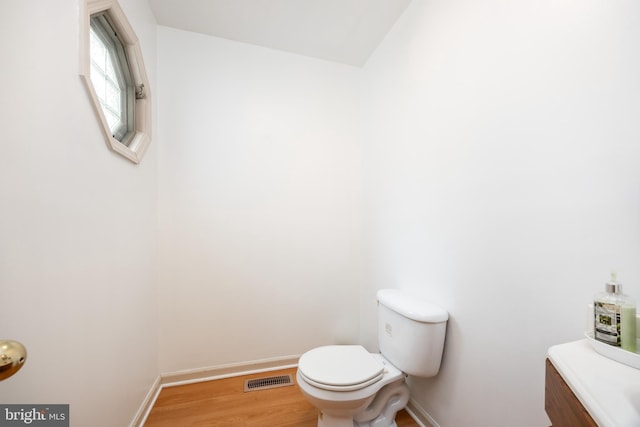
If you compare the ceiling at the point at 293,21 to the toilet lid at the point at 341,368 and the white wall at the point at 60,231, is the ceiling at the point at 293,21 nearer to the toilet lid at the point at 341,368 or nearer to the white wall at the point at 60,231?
the white wall at the point at 60,231

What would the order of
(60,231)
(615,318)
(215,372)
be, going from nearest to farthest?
(615,318) < (60,231) < (215,372)

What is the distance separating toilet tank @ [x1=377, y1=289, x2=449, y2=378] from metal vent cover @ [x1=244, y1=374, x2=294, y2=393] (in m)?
0.85

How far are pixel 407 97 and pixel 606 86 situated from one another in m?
0.97

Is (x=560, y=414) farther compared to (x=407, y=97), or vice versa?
(x=407, y=97)

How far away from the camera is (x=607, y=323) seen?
23.3 inches

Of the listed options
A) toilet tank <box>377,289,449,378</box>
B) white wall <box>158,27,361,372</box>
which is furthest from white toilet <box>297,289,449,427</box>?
white wall <box>158,27,361,372</box>

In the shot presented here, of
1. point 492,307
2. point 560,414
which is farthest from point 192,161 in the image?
point 560,414

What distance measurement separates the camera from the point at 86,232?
3.19 feet

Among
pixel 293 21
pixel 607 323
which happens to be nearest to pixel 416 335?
pixel 607 323

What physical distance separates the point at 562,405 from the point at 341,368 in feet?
3.06

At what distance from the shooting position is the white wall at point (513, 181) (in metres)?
0.69

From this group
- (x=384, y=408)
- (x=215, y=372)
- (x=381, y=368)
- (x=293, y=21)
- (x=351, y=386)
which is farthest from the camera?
(x=215, y=372)

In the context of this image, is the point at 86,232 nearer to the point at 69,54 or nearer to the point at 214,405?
the point at 69,54

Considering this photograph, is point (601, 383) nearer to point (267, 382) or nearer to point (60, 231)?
point (60, 231)
